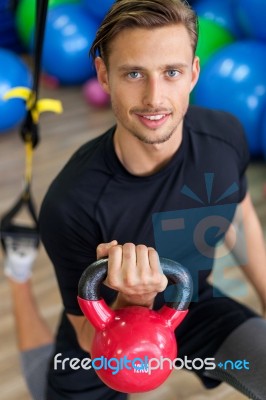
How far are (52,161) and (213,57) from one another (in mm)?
485

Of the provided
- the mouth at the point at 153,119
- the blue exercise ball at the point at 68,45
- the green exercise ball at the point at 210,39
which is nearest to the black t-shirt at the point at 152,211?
the mouth at the point at 153,119

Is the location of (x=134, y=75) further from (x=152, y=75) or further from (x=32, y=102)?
(x=32, y=102)

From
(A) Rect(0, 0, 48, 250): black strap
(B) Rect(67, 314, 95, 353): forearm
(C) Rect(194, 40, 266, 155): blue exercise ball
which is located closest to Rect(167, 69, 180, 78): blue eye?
(A) Rect(0, 0, 48, 250): black strap

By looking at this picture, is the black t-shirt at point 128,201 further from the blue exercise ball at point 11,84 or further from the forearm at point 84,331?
the blue exercise ball at point 11,84

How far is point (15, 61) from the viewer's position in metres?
1.86

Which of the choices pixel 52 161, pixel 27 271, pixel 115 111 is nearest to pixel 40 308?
pixel 27 271

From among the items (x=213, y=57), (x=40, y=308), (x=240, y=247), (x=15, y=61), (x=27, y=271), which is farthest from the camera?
(x=15, y=61)

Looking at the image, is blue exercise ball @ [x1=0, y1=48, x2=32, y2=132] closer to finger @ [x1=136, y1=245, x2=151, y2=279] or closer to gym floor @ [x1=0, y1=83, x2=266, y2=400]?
gym floor @ [x1=0, y1=83, x2=266, y2=400]

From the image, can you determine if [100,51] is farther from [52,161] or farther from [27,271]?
[52,161]

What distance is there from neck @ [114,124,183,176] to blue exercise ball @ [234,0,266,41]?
0.79 meters

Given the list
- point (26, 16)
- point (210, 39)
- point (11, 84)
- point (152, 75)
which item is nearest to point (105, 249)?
point (152, 75)

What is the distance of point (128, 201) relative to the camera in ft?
2.16

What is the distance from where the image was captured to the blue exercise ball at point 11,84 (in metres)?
1.77

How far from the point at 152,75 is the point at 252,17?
107 cm
